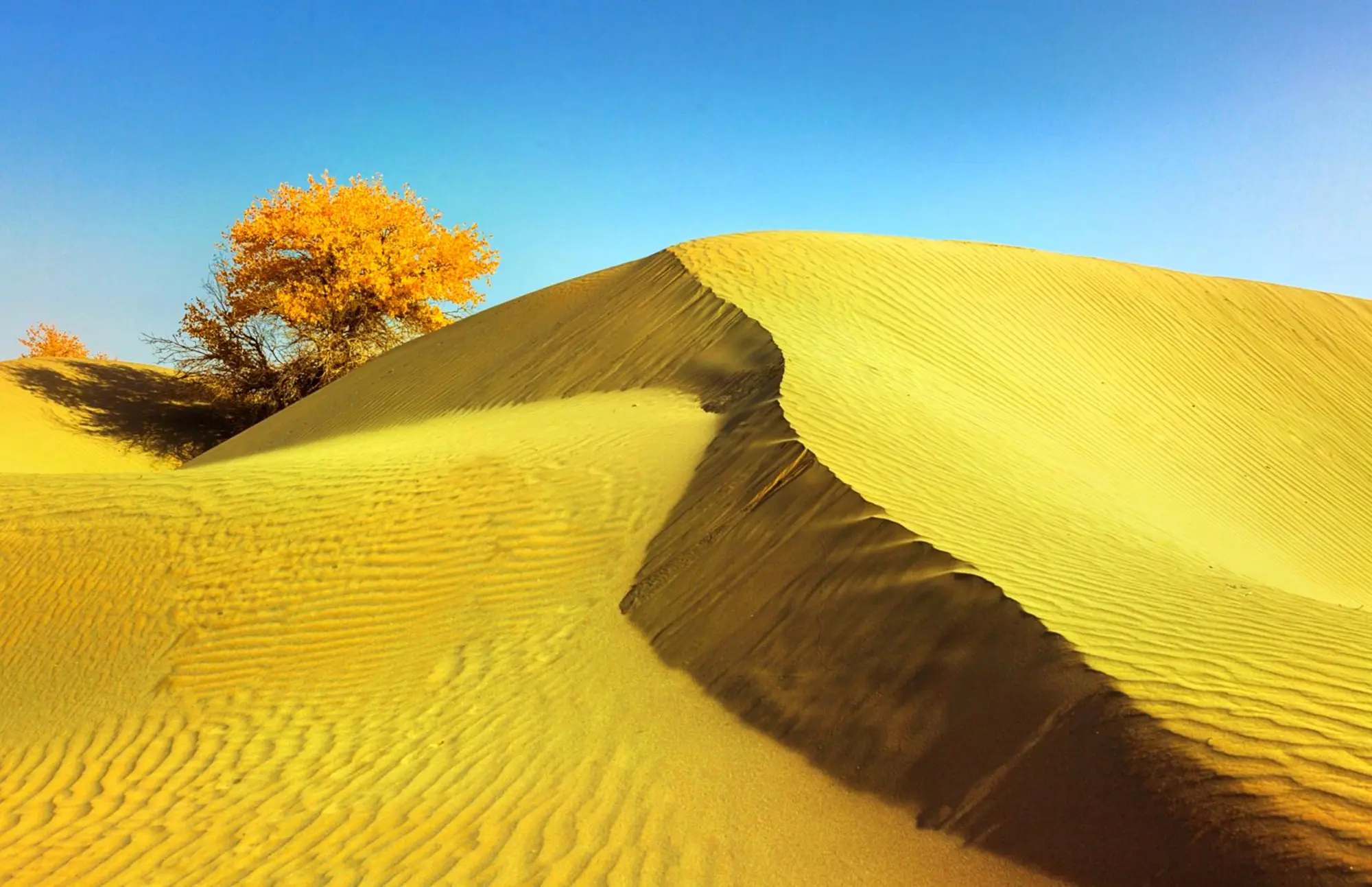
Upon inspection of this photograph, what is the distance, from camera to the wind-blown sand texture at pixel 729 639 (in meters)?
4.29

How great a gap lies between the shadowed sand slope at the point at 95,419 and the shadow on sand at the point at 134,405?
19mm

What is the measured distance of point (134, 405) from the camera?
88.9 feet

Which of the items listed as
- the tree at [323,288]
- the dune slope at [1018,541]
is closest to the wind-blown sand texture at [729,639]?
the dune slope at [1018,541]

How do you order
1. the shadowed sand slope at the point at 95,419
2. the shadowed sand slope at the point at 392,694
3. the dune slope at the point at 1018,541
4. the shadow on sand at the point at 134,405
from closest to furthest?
1. the dune slope at the point at 1018,541
2. the shadowed sand slope at the point at 392,694
3. the shadowed sand slope at the point at 95,419
4. the shadow on sand at the point at 134,405

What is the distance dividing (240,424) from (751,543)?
2401cm

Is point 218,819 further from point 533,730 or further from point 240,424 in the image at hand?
point 240,424

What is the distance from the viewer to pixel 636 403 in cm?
1173

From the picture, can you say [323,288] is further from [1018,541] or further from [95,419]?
[1018,541]

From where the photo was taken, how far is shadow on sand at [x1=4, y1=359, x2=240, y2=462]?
25.2 metres

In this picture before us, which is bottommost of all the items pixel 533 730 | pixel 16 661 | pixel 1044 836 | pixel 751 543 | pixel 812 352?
pixel 16 661

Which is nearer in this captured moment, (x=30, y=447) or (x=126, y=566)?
(x=126, y=566)

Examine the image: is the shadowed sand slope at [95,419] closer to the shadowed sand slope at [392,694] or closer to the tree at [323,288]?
the tree at [323,288]

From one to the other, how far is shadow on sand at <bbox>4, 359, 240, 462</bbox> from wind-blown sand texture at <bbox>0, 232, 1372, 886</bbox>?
14.7m

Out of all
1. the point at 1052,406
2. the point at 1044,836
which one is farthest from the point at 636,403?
the point at 1044,836
